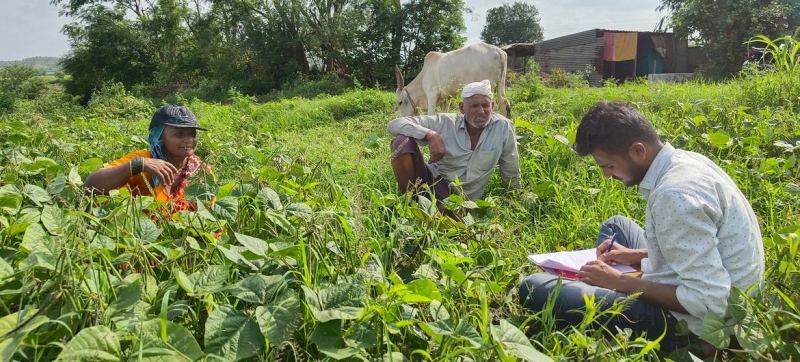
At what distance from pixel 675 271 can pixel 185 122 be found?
220 centimetres

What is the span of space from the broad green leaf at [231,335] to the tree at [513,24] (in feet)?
144

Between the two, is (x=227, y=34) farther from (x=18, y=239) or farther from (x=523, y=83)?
(x=18, y=239)

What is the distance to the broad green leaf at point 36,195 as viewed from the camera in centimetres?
193

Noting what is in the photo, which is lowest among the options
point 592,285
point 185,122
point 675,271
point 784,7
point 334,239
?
point 592,285

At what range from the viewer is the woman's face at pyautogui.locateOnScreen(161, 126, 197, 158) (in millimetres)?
2645

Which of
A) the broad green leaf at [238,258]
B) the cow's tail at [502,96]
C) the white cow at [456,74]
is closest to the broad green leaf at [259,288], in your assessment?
the broad green leaf at [238,258]

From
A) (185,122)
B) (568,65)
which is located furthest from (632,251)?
(568,65)

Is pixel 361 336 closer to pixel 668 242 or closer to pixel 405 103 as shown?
pixel 668 242

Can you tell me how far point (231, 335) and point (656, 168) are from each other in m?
1.40

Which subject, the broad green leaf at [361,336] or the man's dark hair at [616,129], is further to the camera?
the man's dark hair at [616,129]

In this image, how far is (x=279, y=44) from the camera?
70.4 ft

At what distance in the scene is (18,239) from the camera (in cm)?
174

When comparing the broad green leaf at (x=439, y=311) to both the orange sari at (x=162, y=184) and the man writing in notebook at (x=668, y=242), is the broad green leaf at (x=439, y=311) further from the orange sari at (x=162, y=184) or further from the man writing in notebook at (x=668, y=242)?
the orange sari at (x=162, y=184)

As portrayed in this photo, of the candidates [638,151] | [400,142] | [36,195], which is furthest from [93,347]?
[400,142]
